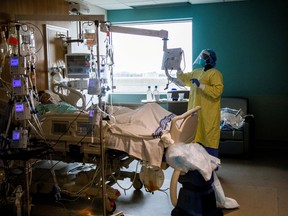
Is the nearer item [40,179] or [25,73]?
[25,73]

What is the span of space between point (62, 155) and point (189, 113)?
1.38 m

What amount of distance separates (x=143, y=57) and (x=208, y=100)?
3.55m

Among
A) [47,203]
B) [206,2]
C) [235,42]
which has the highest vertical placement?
[206,2]

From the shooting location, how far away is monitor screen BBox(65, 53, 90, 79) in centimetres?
425

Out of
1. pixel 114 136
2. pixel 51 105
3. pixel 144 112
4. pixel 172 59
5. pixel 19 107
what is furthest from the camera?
pixel 51 105

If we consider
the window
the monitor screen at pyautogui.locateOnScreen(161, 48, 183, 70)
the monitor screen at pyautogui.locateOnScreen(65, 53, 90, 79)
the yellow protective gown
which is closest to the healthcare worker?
the yellow protective gown

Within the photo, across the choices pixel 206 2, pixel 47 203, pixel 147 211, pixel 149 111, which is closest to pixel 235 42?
pixel 206 2

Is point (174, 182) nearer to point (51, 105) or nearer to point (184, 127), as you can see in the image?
point (184, 127)

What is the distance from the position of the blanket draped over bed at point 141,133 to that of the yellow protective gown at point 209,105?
410 mm

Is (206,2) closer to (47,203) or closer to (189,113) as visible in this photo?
(189,113)

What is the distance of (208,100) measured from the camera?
11.4 ft

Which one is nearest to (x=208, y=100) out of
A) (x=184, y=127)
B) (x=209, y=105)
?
(x=209, y=105)

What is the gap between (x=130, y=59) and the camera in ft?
22.7

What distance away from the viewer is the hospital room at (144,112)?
9.50 feet
